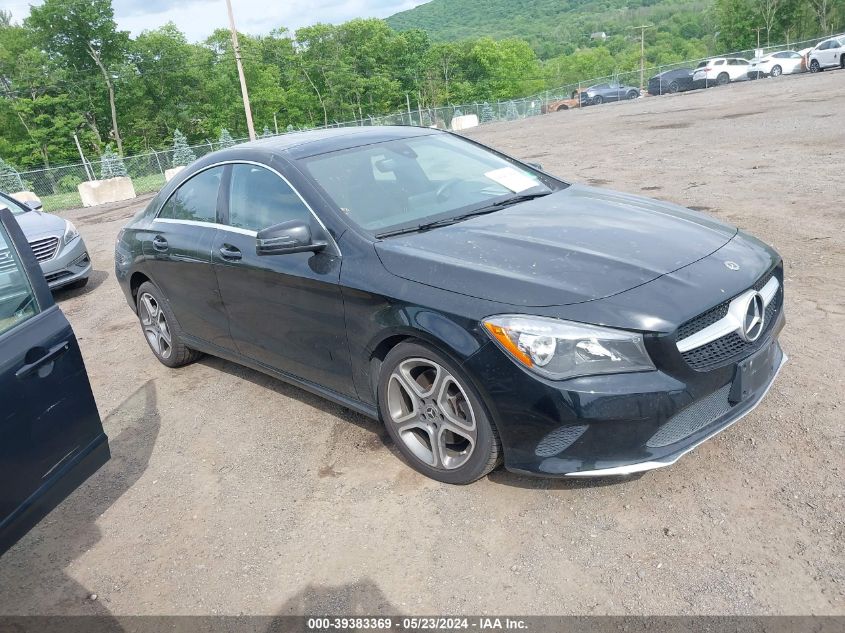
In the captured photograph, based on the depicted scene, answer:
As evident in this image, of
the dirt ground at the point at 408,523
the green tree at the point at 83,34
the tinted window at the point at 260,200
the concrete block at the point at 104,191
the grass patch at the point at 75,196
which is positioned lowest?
the grass patch at the point at 75,196

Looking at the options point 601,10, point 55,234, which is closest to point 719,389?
point 55,234

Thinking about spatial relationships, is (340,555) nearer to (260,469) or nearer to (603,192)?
(260,469)

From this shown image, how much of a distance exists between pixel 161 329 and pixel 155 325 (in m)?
0.11

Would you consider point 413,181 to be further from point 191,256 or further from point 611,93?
point 611,93

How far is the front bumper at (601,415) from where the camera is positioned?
2.82m

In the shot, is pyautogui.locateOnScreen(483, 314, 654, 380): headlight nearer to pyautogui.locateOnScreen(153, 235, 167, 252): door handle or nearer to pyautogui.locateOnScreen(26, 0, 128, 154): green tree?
pyautogui.locateOnScreen(153, 235, 167, 252): door handle

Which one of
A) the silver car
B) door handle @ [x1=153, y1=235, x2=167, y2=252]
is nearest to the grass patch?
the silver car

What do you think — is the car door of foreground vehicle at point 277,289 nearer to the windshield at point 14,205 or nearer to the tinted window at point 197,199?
the tinted window at point 197,199

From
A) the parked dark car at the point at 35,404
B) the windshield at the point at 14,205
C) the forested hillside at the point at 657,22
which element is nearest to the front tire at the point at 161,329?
the parked dark car at the point at 35,404

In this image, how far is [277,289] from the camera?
4023mm

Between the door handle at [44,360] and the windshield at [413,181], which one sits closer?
the door handle at [44,360]

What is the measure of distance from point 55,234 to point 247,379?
485 centimetres

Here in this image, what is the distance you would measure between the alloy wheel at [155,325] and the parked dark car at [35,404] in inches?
89.2

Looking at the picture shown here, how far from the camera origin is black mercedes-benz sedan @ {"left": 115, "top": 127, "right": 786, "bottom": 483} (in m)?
2.87
